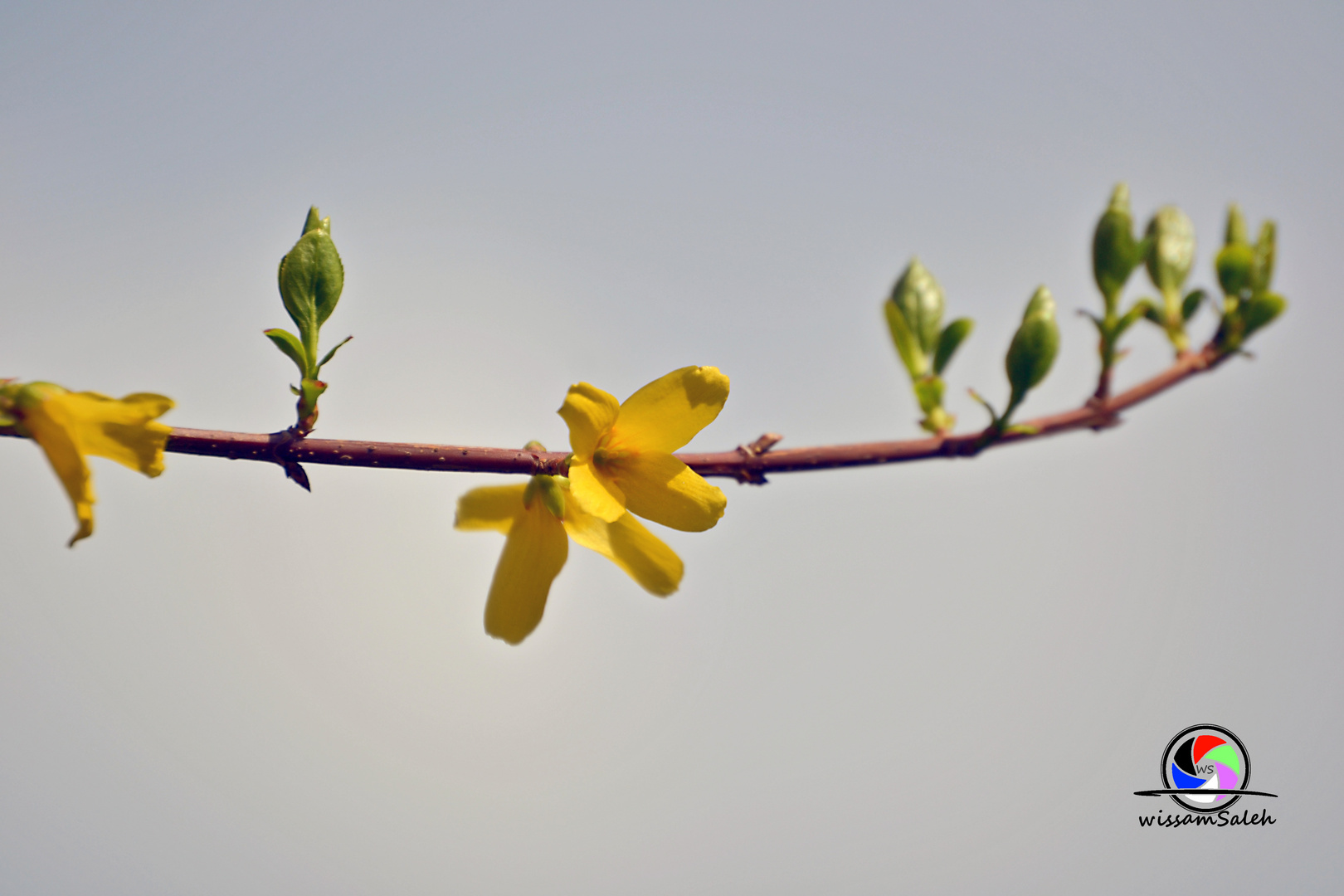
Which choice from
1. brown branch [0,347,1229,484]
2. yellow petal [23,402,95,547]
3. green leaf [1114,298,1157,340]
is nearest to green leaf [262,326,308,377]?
brown branch [0,347,1229,484]

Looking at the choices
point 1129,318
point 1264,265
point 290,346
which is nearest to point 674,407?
point 290,346

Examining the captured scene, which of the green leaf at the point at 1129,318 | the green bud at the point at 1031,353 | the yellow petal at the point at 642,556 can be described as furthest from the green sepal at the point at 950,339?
the yellow petal at the point at 642,556

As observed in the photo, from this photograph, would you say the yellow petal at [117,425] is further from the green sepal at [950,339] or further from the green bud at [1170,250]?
the green bud at [1170,250]

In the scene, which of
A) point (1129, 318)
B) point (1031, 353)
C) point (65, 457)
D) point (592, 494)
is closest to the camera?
point (65, 457)

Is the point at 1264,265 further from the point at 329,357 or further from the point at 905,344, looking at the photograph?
the point at 329,357

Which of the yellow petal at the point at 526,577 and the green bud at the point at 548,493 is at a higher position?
the green bud at the point at 548,493

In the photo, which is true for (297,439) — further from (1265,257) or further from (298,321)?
(1265,257)

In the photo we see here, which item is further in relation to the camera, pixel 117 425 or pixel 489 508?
pixel 489 508
